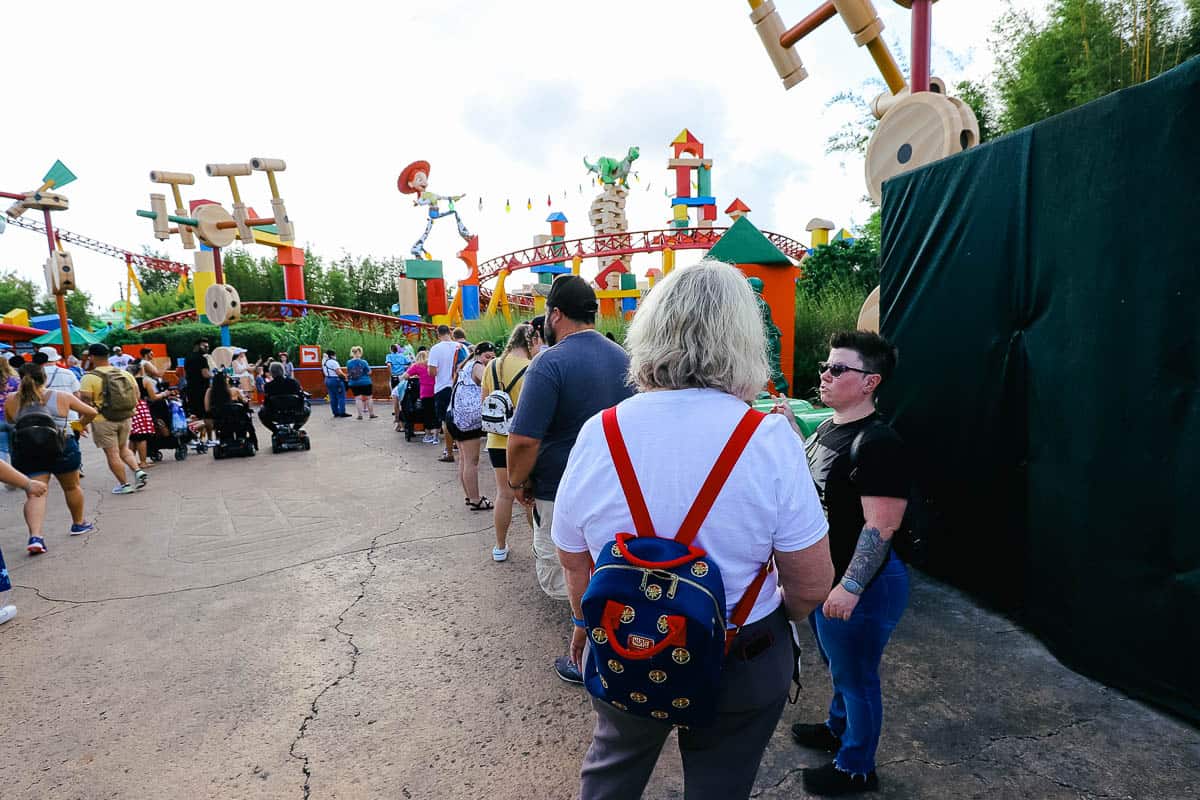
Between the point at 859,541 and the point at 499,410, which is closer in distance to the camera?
the point at 859,541

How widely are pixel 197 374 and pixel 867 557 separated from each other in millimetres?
10772

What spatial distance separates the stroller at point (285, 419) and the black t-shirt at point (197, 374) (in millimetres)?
1340

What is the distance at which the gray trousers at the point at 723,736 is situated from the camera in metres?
1.34

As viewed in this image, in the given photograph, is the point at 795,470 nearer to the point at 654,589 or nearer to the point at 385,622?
the point at 654,589

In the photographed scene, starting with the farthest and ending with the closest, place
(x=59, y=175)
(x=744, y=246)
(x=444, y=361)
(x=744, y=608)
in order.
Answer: (x=59, y=175) → (x=444, y=361) → (x=744, y=246) → (x=744, y=608)

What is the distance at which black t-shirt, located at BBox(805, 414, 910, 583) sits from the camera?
186 cm

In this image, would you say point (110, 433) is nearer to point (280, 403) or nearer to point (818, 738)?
point (280, 403)

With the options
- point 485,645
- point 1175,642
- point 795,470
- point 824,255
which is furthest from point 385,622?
point 824,255

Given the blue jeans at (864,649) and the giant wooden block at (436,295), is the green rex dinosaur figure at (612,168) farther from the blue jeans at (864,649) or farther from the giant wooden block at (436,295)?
the blue jeans at (864,649)

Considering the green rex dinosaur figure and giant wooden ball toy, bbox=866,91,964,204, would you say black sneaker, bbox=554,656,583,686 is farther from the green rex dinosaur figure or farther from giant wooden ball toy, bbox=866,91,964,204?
the green rex dinosaur figure

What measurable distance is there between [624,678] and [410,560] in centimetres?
378

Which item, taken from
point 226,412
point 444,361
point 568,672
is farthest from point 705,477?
point 226,412

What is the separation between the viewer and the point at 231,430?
9.12 meters

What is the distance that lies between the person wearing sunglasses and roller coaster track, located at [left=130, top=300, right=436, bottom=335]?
70.9ft
